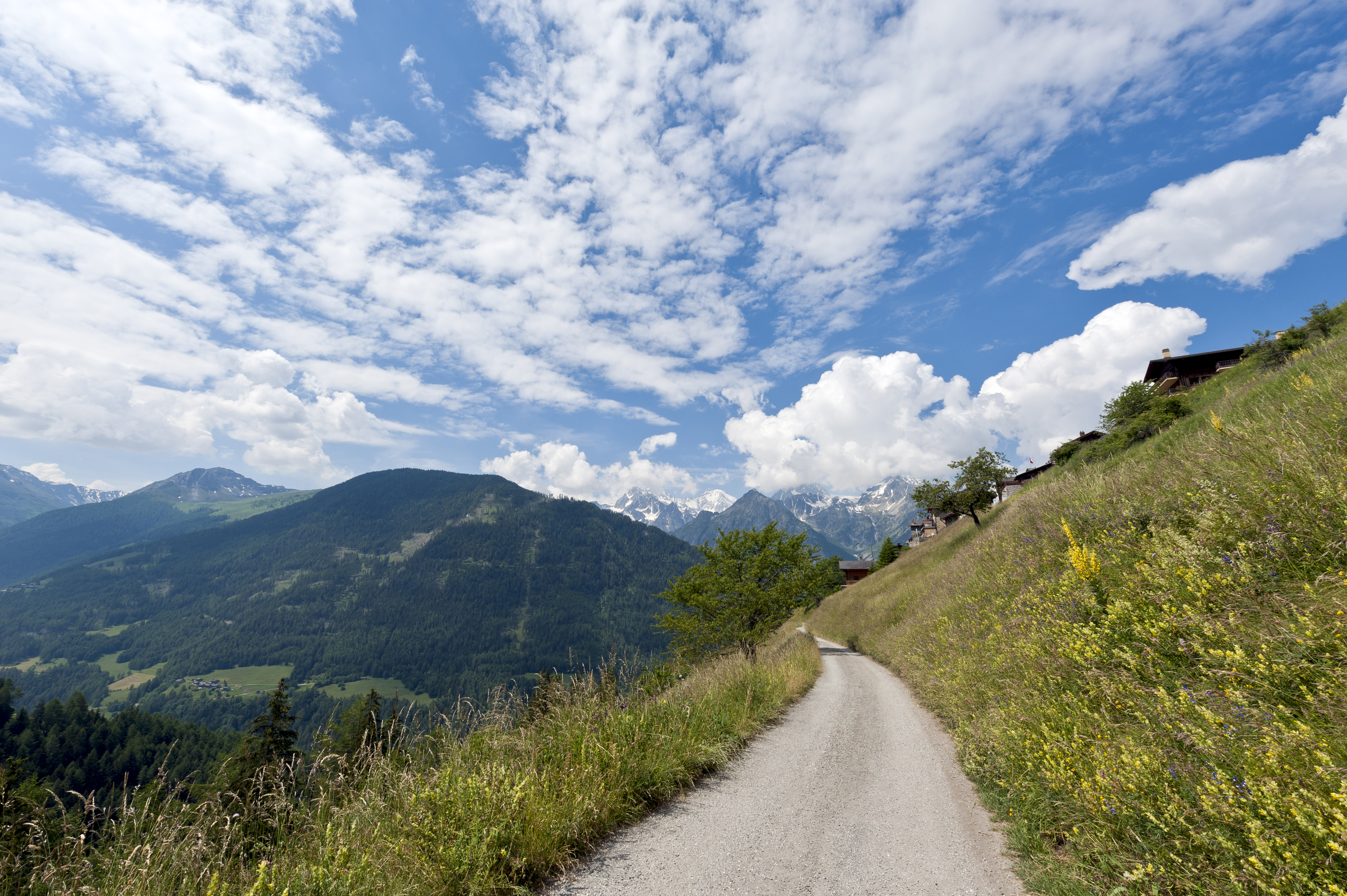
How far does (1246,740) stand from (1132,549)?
3.99 meters

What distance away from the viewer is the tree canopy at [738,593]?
29.0 meters

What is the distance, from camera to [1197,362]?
52188 millimetres

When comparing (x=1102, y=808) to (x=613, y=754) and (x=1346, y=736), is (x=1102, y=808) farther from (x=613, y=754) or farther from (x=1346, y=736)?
(x=613, y=754)

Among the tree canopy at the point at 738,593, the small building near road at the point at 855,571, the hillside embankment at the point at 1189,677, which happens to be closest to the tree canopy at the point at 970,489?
the tree canopy at the point at 738,593

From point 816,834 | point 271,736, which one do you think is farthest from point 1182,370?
point 271,736

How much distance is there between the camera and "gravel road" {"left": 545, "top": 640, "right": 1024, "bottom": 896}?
15.7ft

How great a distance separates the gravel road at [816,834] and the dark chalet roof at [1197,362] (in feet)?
216

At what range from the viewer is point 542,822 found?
5.06m

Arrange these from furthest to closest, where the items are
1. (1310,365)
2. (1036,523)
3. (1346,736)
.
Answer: (1036,523) < (1310,365) < (1346,736)

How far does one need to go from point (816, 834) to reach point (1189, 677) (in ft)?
13.7

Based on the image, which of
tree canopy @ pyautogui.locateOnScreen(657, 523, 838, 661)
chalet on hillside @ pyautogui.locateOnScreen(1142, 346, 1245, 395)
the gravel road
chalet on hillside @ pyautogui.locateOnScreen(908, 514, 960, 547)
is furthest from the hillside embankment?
chalet on hillside @ pyautogui.locateOnScreen(908, 514, 960, 547)

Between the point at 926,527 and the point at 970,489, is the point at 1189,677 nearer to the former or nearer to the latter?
the point at 970,489

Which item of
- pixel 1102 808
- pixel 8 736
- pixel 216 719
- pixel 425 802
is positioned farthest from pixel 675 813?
pixel 216 719

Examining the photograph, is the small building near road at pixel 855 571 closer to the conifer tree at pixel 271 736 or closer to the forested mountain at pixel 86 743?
the conifer tree at pixel 271 736
